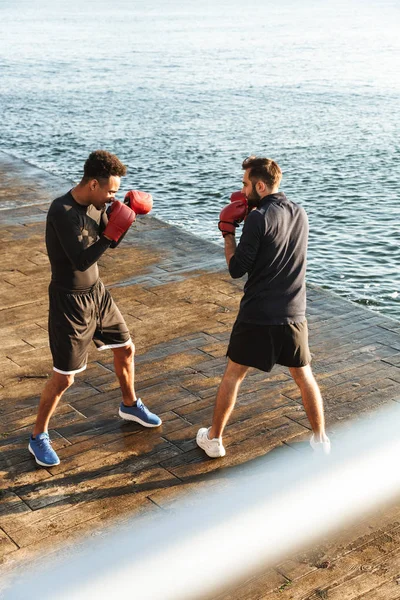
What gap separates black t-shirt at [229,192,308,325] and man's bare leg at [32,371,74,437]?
1.12 meters

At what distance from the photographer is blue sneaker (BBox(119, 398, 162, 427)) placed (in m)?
5.51

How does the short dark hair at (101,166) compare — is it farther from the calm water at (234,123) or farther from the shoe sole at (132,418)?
the calm water at (234,123)

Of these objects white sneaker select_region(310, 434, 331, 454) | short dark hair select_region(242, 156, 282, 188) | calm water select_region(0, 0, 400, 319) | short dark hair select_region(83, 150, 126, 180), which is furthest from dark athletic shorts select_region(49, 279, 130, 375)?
calm water select_region(0, 0, 400, 319)

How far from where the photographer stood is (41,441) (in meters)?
5.12

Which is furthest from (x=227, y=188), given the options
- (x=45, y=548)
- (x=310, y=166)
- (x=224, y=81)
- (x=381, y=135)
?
(x=224, y=81)

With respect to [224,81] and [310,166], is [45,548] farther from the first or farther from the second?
[224,81]

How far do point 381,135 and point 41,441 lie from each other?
61.2 ft

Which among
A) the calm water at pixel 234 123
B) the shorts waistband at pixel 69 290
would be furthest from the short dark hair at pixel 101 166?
the calm water at pixel 234 123

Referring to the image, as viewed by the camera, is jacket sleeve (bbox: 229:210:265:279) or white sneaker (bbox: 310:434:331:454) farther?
white sneaker (bbox: 310:434:331:454)

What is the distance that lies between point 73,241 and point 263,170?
1145mm

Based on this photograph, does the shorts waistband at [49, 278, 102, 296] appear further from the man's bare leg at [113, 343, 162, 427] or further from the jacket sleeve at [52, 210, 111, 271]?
the man's bare leg at [113, 343, 162, 427]

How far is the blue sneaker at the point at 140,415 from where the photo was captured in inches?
217

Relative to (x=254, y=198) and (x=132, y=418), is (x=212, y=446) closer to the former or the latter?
(x=132, y=418)

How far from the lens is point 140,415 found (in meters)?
5.52
